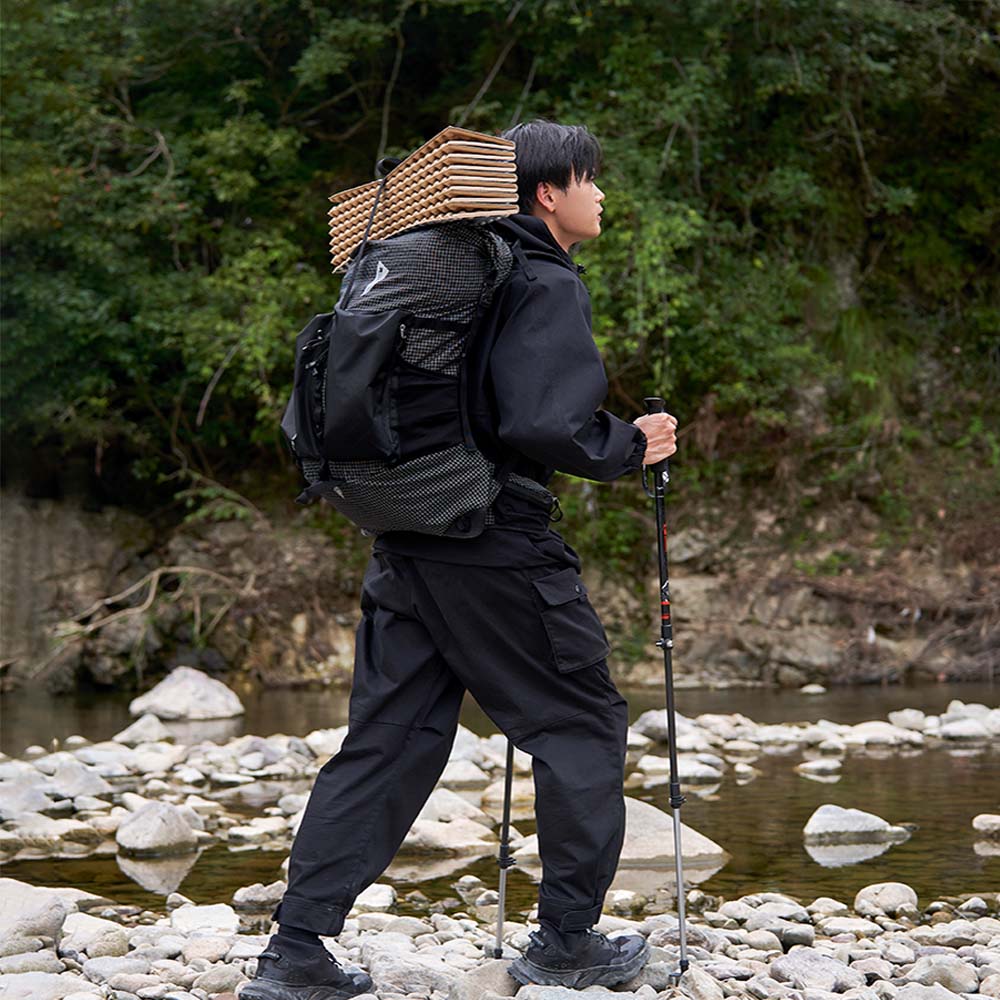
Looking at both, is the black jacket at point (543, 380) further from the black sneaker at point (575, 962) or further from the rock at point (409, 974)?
the rock at point (409, 974)

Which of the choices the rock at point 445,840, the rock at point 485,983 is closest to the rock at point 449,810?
the rock at point 445,840

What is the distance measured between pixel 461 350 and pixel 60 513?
1025 cm

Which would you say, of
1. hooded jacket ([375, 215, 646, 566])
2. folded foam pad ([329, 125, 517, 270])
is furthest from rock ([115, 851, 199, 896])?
folded foam pad ([329, 125, 517, 270])

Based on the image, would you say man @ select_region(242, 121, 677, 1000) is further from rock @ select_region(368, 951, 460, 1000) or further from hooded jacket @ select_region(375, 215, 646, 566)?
rock @ select_region(368, 951, 460, 1000)

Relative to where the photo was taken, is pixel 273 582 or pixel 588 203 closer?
pixel 588 203

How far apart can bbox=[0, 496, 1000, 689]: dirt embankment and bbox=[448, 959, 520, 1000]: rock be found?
7.79m

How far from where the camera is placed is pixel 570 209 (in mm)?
2984

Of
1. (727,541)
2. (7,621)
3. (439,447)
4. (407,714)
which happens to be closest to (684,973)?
(407,714)

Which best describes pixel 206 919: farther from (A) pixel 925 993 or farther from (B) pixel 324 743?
(B) pixel 324 743

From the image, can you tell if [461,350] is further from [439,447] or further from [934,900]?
[934,900]

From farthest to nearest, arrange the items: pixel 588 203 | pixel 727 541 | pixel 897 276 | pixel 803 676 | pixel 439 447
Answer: pixel 897 276
pixel 727 541
pixel 803 676
pixel 588 203
pixel 439 447

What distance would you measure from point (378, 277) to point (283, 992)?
55.3 inches

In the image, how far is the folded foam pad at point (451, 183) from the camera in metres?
2.70

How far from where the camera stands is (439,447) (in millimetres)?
2756
